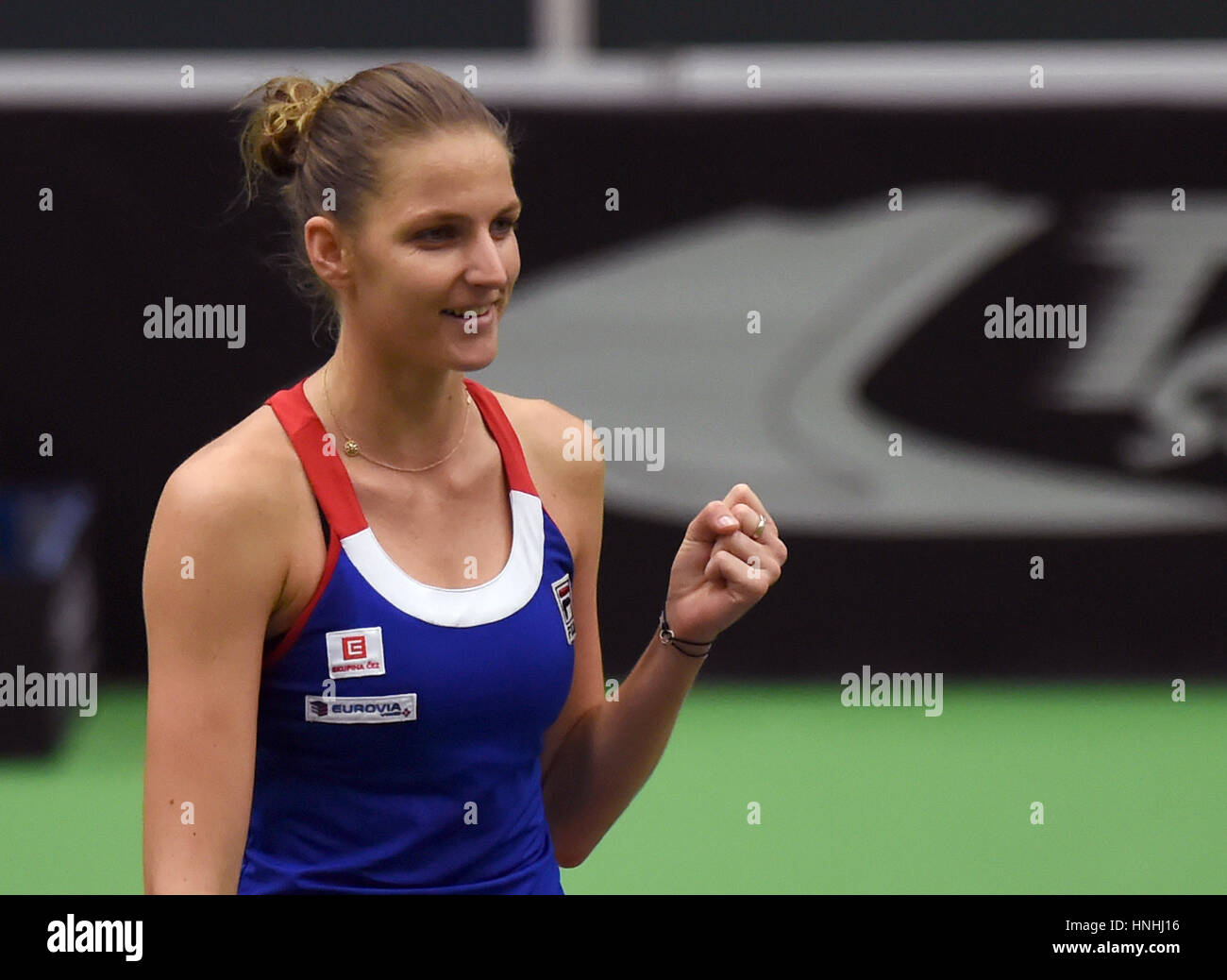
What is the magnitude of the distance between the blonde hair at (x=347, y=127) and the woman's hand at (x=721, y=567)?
0.53 metres

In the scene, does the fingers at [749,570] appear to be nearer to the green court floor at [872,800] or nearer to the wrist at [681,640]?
the wrist at [681,640]

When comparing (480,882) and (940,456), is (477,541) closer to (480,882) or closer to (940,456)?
(480,882)

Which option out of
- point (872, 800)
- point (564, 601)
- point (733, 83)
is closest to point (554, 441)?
point (564, 601)

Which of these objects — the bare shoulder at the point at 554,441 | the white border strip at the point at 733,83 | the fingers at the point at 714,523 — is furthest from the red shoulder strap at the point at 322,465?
the white border strip at the point at 733,83

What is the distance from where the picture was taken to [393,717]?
2.03 m

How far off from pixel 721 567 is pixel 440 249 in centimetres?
54

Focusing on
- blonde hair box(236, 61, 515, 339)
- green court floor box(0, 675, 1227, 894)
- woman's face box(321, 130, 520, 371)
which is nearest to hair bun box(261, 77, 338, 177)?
blonde hair box(236, 61, 515, 339)

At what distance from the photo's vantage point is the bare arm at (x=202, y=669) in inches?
76.0

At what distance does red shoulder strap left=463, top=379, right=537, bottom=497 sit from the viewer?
2.26m

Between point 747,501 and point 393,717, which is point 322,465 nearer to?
point 393,717

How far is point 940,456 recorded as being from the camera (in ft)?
19.2

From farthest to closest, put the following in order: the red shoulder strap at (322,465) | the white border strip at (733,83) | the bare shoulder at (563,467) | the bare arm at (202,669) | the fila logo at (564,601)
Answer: the white border strip at (733,83) → the bare shoulder at (563,467) → the fila logo at (564,601) → the red shoulder strap at (322,465) → the bare arm at (202,669)

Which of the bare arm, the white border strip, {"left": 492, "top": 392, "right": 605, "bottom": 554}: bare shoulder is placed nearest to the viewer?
the bare arm

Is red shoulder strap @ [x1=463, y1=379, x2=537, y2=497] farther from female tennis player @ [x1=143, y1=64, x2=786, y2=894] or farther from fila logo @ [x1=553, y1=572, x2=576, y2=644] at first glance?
fila logo @ [x1=553, y1=572, x2=576, y2=644]
